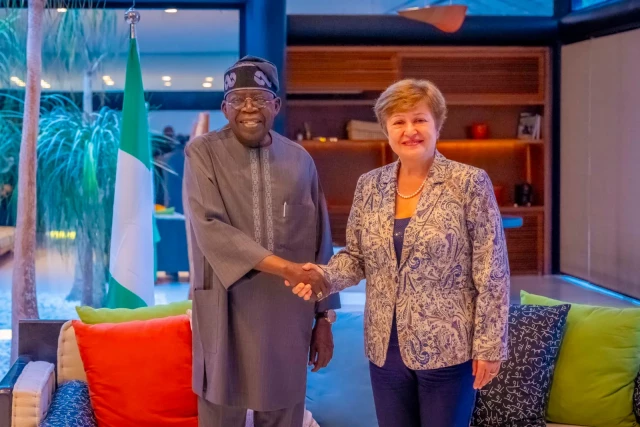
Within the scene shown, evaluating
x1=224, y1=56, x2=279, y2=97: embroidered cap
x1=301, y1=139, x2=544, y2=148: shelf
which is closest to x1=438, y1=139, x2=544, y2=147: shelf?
x1=301, y1=139, x2=544, y2=148: shelf

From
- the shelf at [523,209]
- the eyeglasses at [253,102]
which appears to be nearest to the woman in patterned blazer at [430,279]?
the eyeglasses at [253,102]

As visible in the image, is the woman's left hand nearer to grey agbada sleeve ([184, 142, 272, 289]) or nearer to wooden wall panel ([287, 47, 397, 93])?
grey agbada sleeve ([184, 142, 272, 289])

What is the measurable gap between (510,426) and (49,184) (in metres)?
3.11

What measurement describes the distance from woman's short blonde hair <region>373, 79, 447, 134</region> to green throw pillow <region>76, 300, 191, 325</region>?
4.60ft

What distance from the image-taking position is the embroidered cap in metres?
2.38

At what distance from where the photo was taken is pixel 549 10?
7.38 m

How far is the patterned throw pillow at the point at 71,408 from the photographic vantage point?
105 inches

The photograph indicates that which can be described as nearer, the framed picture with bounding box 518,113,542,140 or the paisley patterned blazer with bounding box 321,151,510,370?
the paisley patterned blazer with bounding box 321,151,510,370

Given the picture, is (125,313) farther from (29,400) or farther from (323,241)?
(323,241)

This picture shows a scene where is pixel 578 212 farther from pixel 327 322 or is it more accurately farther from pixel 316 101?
pixel 327 322

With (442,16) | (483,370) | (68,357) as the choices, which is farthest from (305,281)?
(442,16)

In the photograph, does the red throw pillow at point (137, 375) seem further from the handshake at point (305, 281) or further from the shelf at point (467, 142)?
the shelf at point (467, 142)

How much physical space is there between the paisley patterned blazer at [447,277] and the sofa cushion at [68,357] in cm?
138

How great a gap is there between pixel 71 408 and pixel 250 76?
4.35 feet
